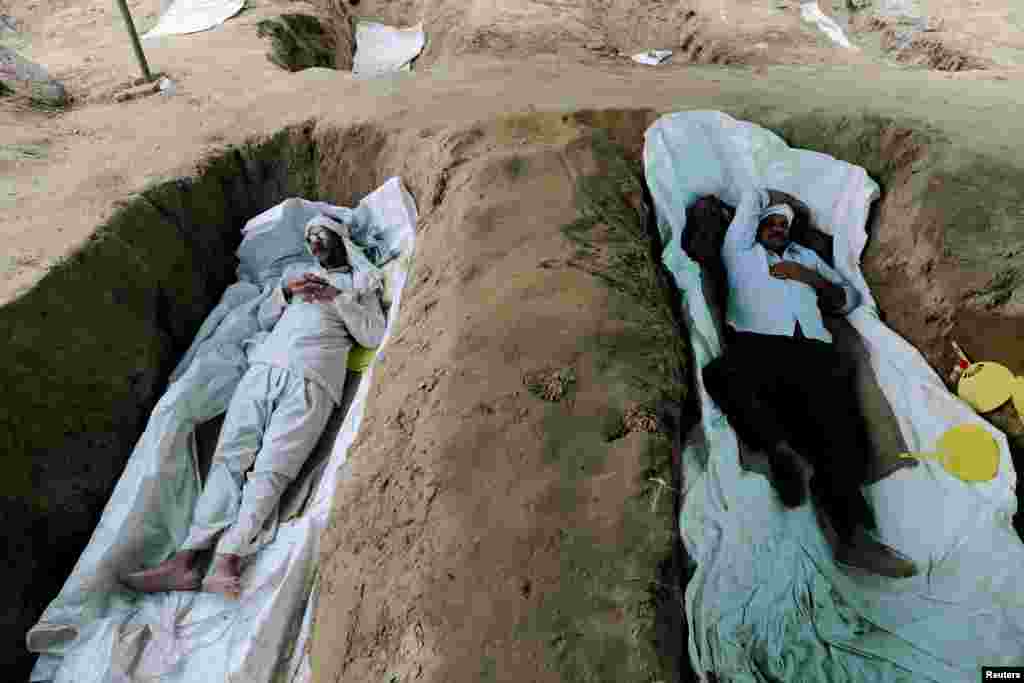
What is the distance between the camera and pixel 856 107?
3.30m

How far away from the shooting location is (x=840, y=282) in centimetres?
288

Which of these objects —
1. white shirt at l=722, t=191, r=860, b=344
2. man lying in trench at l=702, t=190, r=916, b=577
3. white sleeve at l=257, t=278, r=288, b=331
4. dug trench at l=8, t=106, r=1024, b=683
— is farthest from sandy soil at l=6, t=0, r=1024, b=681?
white sleeve at l=257, t=278, r=288, b=331

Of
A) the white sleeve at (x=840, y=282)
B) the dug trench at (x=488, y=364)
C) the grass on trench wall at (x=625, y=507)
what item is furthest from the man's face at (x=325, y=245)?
the white sleeve at (x=840, y=282)

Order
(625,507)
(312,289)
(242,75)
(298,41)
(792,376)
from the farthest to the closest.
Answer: (298,41)
(242,75)
(312,289)
(792,376)
(625,507)

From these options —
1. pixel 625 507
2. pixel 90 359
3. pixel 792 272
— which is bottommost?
pixel 90 359

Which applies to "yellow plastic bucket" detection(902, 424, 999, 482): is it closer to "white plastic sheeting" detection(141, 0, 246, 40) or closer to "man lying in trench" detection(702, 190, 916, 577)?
"man lying in trench" detection(702, 190, 916, 577)

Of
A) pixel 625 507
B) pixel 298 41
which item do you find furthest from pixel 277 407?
pixel 298 41

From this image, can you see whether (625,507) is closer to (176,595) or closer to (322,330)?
(176,595)

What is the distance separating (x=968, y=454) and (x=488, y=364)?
6.65ft

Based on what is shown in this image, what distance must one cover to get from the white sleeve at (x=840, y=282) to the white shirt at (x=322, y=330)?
2273 millimetres

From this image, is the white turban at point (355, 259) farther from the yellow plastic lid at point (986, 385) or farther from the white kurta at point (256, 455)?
the yellow plastic lid at point (986, 385)

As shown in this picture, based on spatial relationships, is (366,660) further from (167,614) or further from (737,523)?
(737,523)

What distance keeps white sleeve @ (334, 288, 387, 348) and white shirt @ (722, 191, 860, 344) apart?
5.85 feet

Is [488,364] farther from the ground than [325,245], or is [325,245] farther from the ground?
[488,364]
